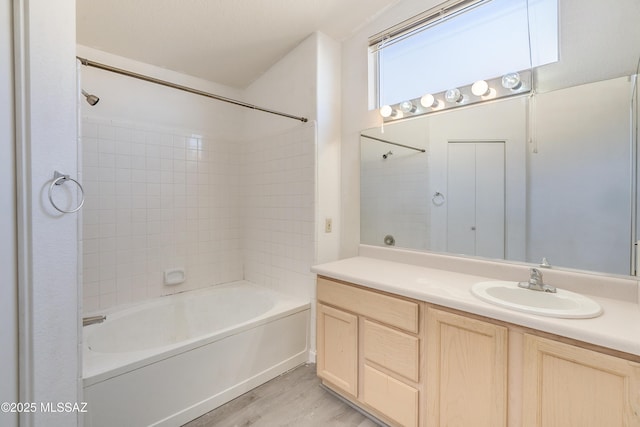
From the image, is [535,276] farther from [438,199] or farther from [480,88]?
[480,88]

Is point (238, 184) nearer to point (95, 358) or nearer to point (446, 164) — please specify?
point (95, 358)

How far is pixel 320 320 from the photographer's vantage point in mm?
1731

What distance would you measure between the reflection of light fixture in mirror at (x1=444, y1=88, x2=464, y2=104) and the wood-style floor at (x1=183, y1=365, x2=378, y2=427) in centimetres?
191

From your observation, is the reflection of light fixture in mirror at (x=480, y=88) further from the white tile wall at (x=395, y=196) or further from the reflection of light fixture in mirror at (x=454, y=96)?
the white tile wall at (x=395, y=196)

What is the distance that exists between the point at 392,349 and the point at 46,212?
159cm

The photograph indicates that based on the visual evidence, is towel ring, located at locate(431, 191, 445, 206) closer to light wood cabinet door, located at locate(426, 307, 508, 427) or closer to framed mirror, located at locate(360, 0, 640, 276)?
framed mirror, located at locate(360, 0, 640, 276)

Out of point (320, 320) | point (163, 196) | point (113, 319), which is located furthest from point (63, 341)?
point (163, 196)

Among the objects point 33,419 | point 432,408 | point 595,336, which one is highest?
A: point 595,336

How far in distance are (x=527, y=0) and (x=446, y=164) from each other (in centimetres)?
90

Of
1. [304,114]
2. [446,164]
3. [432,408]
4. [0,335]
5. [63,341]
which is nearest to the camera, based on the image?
[0,335]

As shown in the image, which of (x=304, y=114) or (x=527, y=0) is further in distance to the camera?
(x=304, y=114)

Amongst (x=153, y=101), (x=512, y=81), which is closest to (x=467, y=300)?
(x=512, y=81)

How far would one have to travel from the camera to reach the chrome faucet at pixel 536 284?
47.4 inches

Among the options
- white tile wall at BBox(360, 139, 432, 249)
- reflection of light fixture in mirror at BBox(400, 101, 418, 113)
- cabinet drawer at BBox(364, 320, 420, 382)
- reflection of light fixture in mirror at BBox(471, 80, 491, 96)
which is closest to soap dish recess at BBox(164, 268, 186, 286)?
white tile wall at BBox(360, 139, 432, 249)
